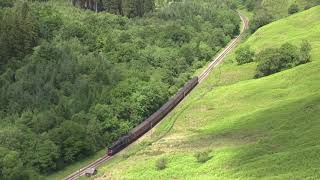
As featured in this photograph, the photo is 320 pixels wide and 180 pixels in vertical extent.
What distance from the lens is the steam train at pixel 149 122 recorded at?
101994 millimetres

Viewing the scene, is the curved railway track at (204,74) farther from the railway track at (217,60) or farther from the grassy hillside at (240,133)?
the grassy hillside at (240,133)

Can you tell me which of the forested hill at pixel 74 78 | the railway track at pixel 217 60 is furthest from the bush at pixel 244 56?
the forested hill at pixel 74 78

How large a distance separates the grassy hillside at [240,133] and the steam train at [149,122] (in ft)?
5.44

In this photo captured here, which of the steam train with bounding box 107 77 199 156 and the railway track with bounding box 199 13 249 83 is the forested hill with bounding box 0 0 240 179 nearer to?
the steam train with bounding box 107 77 199 156

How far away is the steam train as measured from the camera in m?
102

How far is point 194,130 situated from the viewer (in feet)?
355

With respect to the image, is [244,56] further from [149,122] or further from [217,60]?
[149,122]

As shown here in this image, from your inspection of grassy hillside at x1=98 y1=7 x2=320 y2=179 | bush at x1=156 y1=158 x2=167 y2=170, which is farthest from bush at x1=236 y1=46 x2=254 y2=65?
Result: bush at x1=156 y1=158 x2=167 y2=170

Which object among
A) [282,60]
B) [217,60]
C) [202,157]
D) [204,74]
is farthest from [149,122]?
[217,60]

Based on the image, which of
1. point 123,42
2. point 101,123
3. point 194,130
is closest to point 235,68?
point 123,42

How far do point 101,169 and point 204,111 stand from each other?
1401 inches

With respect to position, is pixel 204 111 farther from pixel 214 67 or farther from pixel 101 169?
pixel 214 67

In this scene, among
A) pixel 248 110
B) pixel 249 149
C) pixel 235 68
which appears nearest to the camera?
pixel 249 149

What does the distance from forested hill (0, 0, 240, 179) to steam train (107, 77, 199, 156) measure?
232cm
